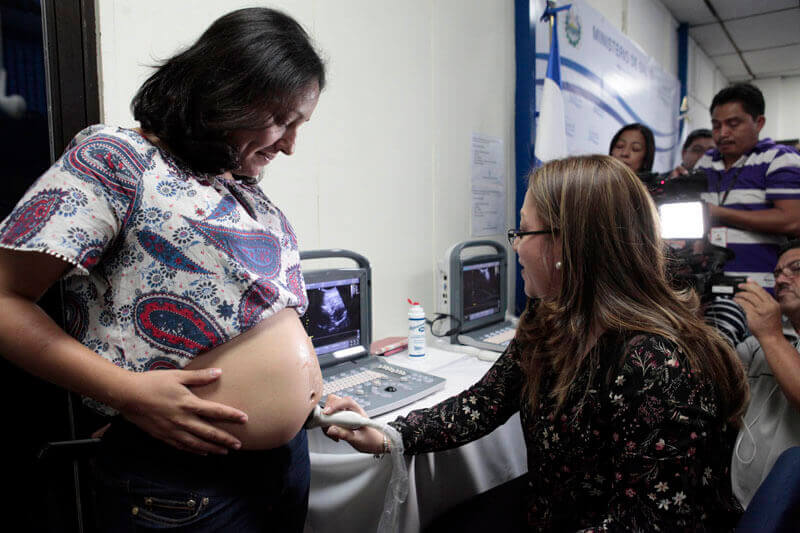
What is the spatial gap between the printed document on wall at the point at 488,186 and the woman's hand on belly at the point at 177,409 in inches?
76.1

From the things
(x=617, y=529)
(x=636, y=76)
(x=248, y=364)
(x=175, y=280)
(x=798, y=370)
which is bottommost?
(x=617, y=529)

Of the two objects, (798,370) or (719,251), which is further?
(719,251)

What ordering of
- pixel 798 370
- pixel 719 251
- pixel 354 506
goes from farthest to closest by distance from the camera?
pixel 719 251 < pixel 798 370 < pixel 354 506

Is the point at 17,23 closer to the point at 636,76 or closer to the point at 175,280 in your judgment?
the point at 175,280

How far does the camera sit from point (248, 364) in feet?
2.53

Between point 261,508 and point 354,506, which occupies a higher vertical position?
point 261,508

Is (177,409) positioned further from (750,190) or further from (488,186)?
(750,190)

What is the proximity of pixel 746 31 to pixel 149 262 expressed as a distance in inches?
273

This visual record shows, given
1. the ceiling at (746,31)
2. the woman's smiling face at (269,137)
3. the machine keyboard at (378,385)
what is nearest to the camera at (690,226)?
the machine keyboard at (378,385)

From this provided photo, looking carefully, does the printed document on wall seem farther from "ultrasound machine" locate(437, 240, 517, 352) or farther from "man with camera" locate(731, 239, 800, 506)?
"man with camera" locate(731, 239, 800, 506)

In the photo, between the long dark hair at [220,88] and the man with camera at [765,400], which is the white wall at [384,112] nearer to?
the long dark hair at [220,88]

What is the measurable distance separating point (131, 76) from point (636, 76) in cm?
419

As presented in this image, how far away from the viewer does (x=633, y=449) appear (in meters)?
0.81

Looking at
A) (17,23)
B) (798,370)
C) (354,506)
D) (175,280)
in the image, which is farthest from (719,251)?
(17,23)
